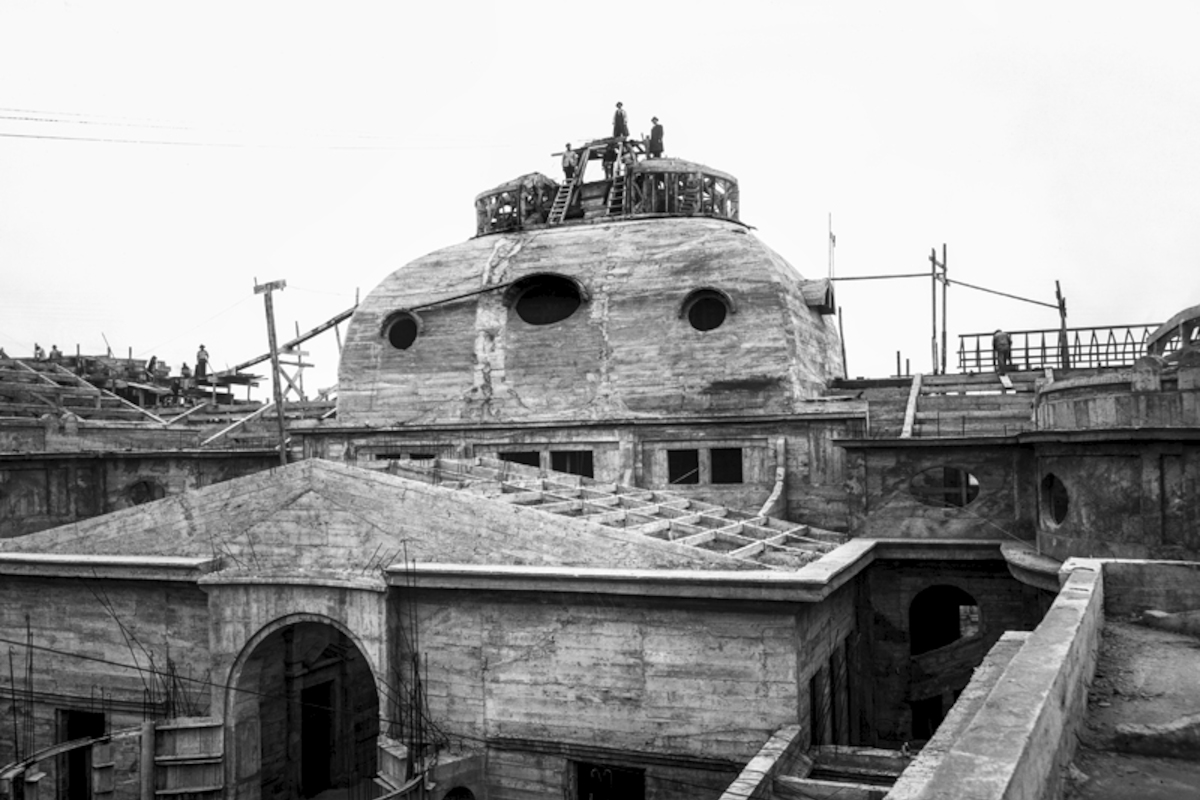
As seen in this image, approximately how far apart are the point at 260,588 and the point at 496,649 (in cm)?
469

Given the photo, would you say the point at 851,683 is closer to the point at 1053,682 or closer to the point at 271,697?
the point at 271,697

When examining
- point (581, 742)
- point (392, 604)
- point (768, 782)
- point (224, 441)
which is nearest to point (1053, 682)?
point (768, 782)

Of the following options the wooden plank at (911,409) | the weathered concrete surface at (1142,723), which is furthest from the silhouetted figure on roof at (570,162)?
the weathered concrete surface at (1142,723)

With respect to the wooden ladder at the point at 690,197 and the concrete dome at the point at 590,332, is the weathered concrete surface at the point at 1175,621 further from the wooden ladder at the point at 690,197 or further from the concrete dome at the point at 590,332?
the wooden ladder at the point at 690,197

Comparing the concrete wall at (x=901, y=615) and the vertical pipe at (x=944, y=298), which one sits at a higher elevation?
the vertical pipe at (x=944, y=298)

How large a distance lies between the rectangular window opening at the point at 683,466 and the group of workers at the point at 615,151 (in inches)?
469

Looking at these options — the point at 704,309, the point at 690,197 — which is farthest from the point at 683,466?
the point at 690,197

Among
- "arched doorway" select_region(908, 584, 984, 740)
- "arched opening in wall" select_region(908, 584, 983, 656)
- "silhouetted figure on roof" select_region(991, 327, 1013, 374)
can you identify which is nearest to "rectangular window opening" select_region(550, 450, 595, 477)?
"arched doorway" select_region(908, 584, 984, 740)

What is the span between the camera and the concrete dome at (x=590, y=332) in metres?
25.7

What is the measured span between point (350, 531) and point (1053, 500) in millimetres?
13870

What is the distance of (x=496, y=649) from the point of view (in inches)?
656

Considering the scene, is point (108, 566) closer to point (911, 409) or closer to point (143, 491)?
point (143, 491)

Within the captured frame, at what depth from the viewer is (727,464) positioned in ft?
81.9

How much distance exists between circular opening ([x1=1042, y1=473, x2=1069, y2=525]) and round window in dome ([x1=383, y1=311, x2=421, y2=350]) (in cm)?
1807
